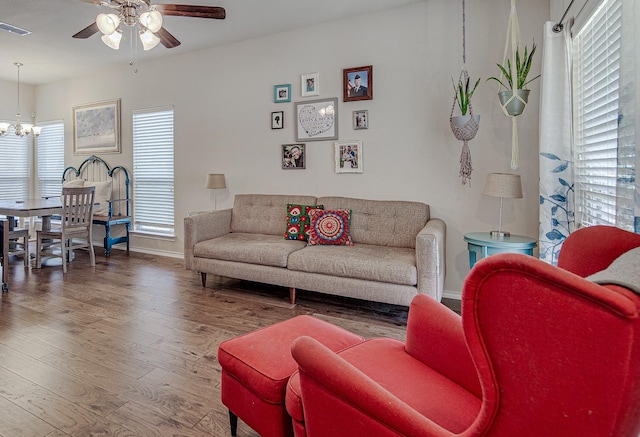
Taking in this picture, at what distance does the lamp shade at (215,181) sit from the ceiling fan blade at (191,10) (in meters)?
2.01

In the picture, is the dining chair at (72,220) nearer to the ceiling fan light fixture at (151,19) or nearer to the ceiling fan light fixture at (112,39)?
the ceiling fan light fixture at (112,39)

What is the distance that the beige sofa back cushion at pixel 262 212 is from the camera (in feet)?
13.2

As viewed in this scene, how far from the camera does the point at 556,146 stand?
2469mm

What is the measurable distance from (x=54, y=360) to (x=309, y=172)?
9.17 ft

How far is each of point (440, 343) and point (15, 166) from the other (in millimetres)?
7916

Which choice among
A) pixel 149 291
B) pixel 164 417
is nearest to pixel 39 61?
pixel 149 291

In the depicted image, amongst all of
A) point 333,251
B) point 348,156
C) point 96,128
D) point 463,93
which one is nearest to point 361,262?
point 333,251

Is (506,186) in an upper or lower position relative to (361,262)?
upper

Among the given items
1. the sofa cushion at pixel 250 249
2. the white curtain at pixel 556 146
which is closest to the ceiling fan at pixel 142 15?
the sofa cushion at pixel 250 249

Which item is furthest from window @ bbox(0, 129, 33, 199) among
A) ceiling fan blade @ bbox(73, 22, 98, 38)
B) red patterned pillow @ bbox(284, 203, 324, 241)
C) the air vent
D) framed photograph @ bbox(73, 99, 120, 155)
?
red patterned pillow @ bbox(284, 203, 324, 241)

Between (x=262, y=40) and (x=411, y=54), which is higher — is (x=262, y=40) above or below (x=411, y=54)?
above

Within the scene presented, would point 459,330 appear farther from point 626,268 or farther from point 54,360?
point 54,360

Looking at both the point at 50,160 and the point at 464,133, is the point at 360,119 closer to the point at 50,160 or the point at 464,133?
the point at 464,133

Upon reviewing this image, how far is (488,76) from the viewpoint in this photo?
3.28m
